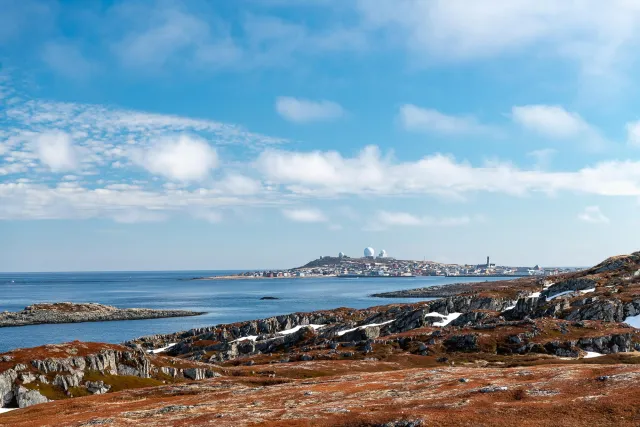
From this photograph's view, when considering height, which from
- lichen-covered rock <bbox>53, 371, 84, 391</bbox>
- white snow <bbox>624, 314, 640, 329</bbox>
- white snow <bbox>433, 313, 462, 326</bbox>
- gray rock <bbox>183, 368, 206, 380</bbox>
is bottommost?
gray rock <bbox>183, 368, 206, 380</bbox>

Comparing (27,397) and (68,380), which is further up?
(68,380)

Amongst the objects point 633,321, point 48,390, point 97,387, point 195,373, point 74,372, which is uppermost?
point 633,321

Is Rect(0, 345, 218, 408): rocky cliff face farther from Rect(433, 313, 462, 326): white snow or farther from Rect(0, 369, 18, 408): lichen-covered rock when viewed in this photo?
Rect(433, 313, 462, 326): white snow

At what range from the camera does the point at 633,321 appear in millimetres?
135125

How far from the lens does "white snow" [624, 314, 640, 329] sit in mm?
132250

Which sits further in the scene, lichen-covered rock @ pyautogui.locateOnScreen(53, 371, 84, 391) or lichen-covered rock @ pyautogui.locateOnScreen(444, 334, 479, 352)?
lichen-covered rock @ pyautogui.locateOnScreen(444, 334, 479, 352)

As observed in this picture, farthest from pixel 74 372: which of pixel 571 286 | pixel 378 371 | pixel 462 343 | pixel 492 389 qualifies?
pixel 571 286

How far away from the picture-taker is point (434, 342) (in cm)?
13550

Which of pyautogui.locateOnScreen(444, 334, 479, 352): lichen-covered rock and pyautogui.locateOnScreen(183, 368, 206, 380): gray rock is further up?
pyautogui.locateOnScreen(444, 334, 479, 352): lichen-covered rock

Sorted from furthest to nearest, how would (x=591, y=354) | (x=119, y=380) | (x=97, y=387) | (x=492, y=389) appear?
(x=591, y=354) → (x=119, y=380) → (x=97, y=387) → (x=492, y=389)

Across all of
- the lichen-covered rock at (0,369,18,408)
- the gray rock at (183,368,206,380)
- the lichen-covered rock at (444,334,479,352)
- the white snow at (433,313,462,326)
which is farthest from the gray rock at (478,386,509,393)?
the white snow at (433,313,462,326)

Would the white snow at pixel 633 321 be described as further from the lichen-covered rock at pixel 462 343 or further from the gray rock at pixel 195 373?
the gray rock at pixel 195 373

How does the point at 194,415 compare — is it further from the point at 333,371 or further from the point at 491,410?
the point at 333,371

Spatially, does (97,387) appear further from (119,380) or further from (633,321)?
(633,321)
